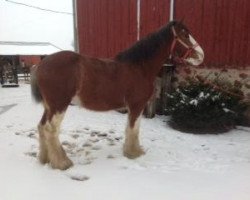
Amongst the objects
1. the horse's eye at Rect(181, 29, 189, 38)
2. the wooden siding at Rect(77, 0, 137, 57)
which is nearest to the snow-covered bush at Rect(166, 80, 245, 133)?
the horse's eye at Rect(181, 29, 189, 38)

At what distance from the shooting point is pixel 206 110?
657cm

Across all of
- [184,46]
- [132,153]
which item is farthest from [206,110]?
[132,153]

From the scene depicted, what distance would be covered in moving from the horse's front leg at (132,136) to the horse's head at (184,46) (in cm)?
102

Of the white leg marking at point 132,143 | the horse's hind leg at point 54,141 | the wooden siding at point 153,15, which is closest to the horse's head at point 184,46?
the white leg marking at point 132,143

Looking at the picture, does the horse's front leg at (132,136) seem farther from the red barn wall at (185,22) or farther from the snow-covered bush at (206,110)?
the red barn wall at (185,22)

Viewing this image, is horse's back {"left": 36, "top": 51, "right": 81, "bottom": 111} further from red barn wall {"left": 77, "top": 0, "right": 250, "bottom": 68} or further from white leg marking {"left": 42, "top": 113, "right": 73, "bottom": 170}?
red barn wall {"left": 77, "top": 0, "right": 250, "bottom": 68}

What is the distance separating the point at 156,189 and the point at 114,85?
5.08 feet

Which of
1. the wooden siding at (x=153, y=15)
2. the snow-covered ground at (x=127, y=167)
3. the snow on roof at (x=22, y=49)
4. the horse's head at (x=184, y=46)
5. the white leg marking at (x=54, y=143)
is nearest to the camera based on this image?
the snow-covered ground at (x=127, y=167)

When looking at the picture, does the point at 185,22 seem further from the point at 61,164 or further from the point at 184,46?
the point at 61,164

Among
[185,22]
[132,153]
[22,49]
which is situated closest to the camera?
[132,153]

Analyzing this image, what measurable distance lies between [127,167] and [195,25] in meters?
4.00

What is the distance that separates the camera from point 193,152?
530cm

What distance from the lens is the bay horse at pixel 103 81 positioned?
439 cm

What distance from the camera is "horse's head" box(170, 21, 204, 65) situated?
4973mm
